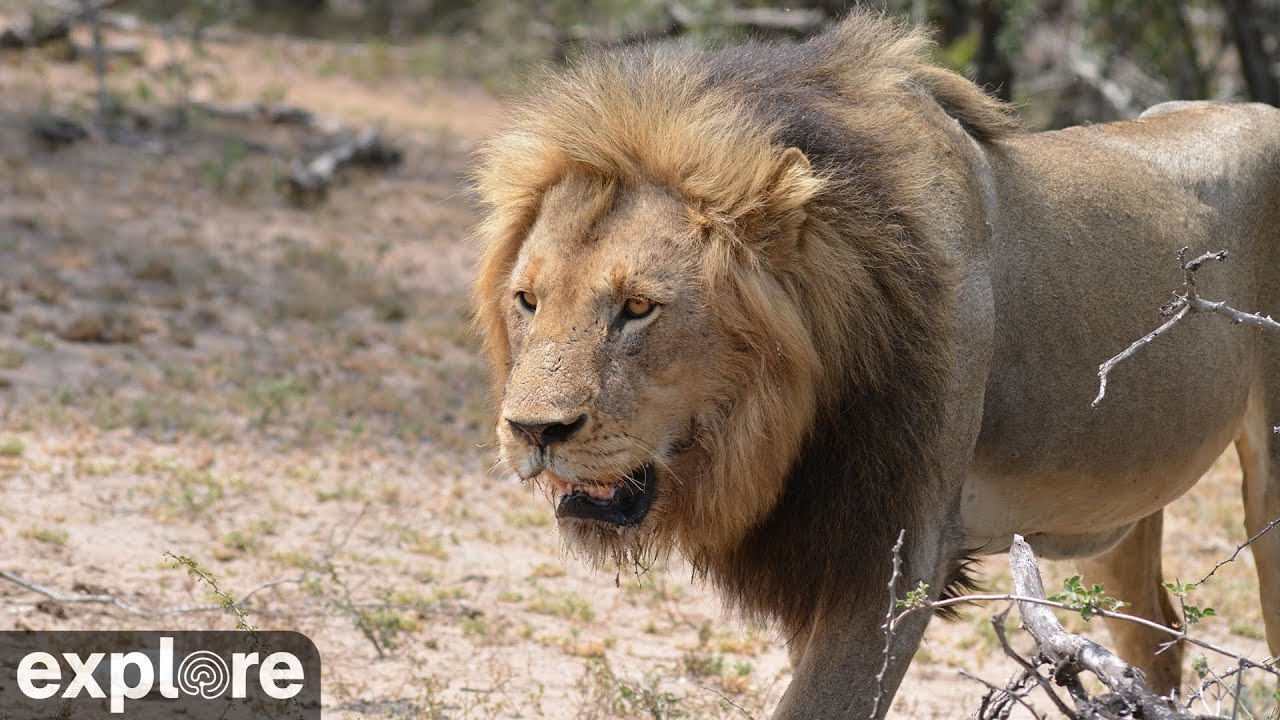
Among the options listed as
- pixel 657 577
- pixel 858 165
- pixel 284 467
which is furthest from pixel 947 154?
pixel 284 467

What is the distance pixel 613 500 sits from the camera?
122 inches

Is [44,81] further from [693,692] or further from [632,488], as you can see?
[632,488]

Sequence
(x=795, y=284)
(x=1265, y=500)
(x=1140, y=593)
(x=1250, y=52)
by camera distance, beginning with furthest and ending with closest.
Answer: (x=1250, y=52)
(x=1140, y=593)
(x=1265, y=500)
(x=795, y=284)

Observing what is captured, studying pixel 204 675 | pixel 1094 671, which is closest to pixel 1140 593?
pixel 1094 671

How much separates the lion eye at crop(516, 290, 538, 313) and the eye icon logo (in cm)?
162

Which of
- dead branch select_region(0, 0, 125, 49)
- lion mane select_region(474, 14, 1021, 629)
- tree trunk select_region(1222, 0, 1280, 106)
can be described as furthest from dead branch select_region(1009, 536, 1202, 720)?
dead branch select_region(0, 0, 125, 49)

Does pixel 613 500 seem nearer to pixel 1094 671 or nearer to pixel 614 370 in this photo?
pixel 614 370

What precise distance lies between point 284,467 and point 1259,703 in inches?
159

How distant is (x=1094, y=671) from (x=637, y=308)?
4.14ft

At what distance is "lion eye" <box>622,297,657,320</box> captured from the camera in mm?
3045

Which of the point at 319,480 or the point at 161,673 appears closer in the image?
the point at 161,673

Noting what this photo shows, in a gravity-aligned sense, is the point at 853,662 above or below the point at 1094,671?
below

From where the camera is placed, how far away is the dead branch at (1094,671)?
84.7 inches

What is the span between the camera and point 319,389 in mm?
7473
